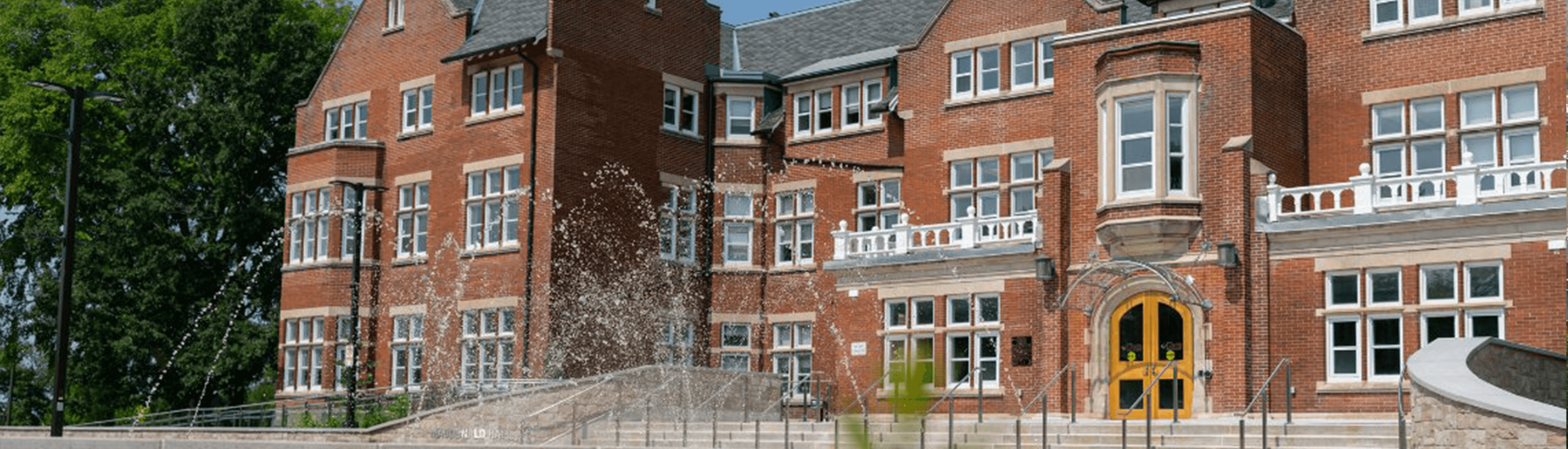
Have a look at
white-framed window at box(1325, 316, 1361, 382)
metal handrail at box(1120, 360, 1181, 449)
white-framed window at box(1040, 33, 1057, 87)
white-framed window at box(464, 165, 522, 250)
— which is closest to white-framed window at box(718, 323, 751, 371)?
white-framed window at box(464, 165, 522, 250)

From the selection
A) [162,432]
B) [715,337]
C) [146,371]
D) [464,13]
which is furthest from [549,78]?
[146,371]

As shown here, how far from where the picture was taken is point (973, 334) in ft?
105

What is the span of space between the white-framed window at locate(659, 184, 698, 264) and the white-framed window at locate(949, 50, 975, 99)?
7.31 m

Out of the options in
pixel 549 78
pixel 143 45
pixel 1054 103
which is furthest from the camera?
pixel 143 45

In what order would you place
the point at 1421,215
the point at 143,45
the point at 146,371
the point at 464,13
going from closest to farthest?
the point at 1421,215 < the point at 464,13 < the point at 146,371 < the point at 143,45

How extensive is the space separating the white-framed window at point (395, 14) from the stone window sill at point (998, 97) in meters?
14.1

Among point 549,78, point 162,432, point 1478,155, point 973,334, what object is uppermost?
point 549,78

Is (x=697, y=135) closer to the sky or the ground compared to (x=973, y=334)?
closer to the sky

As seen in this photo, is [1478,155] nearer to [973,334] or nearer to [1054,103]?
[1054,103]

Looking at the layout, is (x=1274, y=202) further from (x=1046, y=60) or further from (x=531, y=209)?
(x=531, y=209)

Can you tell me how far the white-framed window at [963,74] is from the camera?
35469 millimetres

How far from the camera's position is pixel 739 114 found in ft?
135

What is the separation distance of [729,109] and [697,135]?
1.11 meters

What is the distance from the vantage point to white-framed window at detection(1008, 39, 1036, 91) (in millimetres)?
34469
